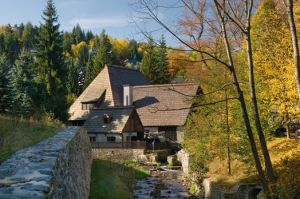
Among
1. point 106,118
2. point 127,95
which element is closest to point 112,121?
point 106,118

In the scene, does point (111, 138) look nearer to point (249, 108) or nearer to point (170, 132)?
point (170, 132)

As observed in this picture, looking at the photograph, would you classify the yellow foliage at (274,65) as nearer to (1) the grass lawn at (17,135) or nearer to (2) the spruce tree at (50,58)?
(1) the grass lawn at (17,135)

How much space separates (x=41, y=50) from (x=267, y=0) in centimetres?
2947

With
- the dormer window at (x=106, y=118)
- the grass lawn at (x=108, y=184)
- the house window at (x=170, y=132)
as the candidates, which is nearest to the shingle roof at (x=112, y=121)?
the dormer window at (x=106, y=118)

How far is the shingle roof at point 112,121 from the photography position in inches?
1574

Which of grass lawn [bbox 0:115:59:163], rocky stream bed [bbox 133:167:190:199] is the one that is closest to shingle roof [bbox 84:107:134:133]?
rocky stream bed [bbox 133:167:190:199]

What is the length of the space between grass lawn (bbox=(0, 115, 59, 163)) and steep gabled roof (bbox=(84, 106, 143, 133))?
22.6m

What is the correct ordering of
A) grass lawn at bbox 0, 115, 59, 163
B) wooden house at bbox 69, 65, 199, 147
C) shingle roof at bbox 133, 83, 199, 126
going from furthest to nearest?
shingle roof at bbox 133, 83, 199, 126 < wooden house at bbox 69, 65, 199, 147 < grass lawn at bbox 0, 115, 59, 163

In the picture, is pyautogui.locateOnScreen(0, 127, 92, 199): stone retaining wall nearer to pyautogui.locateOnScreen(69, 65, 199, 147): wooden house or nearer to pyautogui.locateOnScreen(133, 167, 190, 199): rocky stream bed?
pyautogui.locateOnScreen(133, 167, 190, 199): rocky stream bed

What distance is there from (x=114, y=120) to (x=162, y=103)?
25.7 feet

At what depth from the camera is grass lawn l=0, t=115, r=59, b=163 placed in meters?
11.0

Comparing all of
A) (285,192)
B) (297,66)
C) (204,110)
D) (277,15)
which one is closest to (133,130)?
(204,110)

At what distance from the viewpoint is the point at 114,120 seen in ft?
134

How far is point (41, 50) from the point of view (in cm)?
4484
